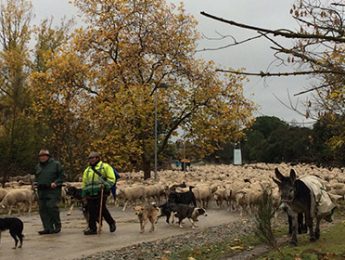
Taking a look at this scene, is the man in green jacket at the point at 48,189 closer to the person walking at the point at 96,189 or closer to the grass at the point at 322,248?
the person walking at the point at 96,189

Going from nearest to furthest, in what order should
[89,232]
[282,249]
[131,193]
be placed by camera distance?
[282,249] → [89,232] → [131,193]

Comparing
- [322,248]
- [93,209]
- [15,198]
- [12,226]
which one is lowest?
[322,248]

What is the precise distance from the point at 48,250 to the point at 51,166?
3.05 meters

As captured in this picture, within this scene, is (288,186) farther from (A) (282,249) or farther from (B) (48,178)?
(B) (48,178)

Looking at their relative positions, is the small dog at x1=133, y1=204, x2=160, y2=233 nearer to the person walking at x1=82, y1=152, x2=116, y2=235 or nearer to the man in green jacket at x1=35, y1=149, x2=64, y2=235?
the person walking at x1=82, y1=152, x2=116, y2=235

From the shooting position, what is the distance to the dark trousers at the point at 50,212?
44.3 ft

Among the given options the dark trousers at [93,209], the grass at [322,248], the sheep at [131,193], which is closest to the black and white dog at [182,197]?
the sheep at [131,193]

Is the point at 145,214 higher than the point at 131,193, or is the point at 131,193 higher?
the point at 131,193

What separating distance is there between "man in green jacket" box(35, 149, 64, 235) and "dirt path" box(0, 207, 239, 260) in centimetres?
40

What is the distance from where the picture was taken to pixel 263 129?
3757 inches

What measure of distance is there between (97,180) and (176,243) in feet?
9.31

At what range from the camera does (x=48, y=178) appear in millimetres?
13531

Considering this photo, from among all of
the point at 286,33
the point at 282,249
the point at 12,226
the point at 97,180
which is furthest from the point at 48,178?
the point at 286,33

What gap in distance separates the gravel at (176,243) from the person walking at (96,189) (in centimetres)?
198
